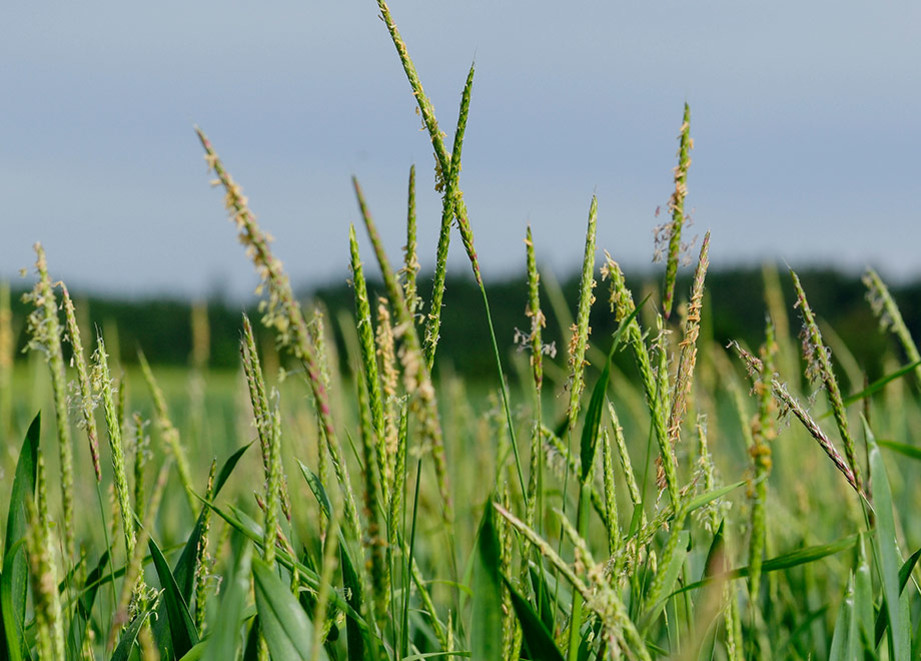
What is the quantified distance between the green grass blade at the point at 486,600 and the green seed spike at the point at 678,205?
0.23 m

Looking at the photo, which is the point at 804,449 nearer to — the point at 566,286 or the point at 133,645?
the point at 133,645

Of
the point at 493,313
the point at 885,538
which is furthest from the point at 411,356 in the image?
the point at 493,313

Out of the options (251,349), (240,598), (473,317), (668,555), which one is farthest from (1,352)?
(473,317)

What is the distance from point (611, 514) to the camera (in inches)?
28.7

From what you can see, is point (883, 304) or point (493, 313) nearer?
point (883, 304)

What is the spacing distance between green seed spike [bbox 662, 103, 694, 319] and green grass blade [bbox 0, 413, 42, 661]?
1.76 ft

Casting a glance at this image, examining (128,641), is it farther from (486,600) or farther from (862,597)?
(862,597)

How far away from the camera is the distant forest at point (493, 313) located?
37.7 feet

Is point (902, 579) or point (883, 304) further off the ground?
point (883, 304)

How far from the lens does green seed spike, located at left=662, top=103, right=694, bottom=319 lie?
69 centimetres

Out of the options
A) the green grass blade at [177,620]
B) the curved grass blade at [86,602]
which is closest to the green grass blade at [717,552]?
the green grass blade at [177,620]

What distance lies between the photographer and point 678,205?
0.70 metres

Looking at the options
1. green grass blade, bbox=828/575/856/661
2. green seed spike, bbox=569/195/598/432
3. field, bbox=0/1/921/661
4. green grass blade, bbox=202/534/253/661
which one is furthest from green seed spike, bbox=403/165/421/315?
green grass blade, bbox=828/575/856/661

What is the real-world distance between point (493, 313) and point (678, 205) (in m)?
12.5
